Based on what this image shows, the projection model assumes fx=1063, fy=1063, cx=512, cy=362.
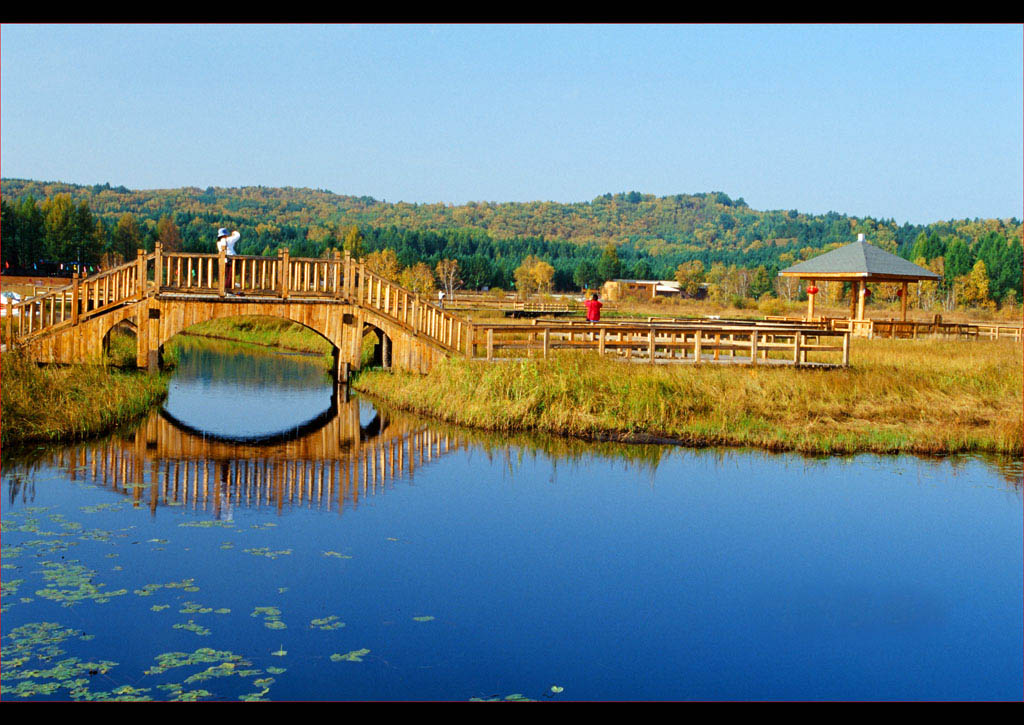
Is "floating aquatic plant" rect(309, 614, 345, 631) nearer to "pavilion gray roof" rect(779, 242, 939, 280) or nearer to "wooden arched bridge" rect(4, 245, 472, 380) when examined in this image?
"wooden arched bridge" rect(4, 245, 472, 380)

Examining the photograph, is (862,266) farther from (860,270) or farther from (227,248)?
(227,248)

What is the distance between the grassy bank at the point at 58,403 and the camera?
59.4ft

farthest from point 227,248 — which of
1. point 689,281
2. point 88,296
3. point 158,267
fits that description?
point 689,281

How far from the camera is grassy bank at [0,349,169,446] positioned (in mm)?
18109

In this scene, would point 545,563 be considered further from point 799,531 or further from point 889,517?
point 889,517

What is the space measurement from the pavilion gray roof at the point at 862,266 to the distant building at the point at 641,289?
81977mm

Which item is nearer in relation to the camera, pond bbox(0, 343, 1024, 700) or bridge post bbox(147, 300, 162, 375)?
pond bbox(0, 343, 1024, 700)

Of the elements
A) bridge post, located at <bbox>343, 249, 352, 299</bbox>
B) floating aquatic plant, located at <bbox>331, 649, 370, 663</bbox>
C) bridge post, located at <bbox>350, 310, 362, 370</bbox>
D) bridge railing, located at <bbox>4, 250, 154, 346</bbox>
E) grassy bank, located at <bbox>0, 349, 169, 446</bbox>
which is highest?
bridge post, located at <bbox>343, 249, 352, 299</bbox>

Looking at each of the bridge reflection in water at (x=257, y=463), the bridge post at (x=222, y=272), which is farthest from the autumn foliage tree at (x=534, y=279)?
the bridge reflection in water at (x=257, y=463)

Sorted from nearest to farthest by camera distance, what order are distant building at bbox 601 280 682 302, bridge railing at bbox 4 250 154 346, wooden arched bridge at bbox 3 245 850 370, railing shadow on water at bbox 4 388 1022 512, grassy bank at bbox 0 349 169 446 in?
railing shadow on water at bbox 4 388 1022 512, grassy bank at bbox 0 349 169 446, bridge railing at bbox 4 250 154 346, wooden arched bridge at bbox 3 245 850 370, distant building at bbox 601 280 682 302

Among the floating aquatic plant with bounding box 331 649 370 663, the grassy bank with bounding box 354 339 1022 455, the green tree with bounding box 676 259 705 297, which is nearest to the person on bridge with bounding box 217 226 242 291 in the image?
the grassy bank with bounding box 354 339 1022 455

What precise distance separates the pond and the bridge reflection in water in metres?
0.08

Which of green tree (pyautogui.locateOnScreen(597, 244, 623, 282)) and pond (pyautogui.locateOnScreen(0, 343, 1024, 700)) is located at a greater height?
green tree (pyautogui.locateOnScreen(597, 244, 623, 282))

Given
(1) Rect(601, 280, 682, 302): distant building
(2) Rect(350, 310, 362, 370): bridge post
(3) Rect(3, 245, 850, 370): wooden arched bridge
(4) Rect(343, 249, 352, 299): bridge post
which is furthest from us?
(1) Rect(601, 280, 682, 302): distant building
